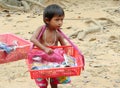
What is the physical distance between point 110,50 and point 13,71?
1.84 meters

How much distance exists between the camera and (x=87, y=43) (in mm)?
6938

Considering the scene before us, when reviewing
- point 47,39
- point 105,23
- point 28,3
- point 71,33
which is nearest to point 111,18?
point 105,23

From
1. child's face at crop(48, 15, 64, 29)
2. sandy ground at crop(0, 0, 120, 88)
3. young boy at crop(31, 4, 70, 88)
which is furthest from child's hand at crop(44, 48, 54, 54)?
sandy ground at crop(0, 0, 120, 88)

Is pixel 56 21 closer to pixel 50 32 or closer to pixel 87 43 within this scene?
pixel 50 32

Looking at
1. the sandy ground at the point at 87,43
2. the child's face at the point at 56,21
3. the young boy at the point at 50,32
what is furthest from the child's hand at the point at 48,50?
the sandy ground at the point at 87,43

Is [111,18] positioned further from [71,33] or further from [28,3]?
[28,3]

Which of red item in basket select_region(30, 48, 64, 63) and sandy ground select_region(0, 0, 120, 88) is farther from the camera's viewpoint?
sandy ground select_region(0, 0, 120, 88)

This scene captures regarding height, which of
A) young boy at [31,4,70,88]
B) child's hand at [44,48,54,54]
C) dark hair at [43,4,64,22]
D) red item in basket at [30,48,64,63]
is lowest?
red item in basket at [30,48,64,63]

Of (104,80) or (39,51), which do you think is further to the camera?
(104,80)

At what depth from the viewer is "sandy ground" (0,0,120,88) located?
4.93 m

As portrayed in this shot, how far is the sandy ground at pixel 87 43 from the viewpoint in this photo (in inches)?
194

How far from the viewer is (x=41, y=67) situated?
3453 millimetres

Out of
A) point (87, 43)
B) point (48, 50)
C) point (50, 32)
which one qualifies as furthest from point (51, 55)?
point (87, 43)

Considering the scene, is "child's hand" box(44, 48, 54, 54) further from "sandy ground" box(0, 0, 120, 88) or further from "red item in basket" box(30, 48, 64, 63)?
"sandy ground" box(0, 0, 120, 88)
